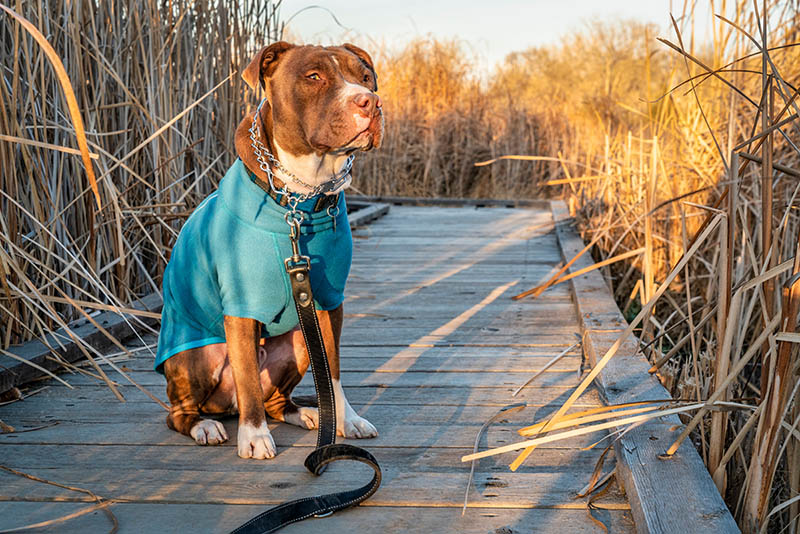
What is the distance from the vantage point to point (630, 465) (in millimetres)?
1706

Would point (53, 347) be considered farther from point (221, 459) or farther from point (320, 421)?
point (320, 421)

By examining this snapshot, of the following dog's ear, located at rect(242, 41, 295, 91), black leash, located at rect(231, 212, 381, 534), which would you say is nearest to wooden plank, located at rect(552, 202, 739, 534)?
black leash, located at rect(231, 212, 381, 534)

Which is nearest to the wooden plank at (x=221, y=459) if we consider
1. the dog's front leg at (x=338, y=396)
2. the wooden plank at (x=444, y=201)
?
the dog's front leg at (x=338, y=396)

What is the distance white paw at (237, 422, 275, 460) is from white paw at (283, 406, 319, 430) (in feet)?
0.70

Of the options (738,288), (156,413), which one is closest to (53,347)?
(156,413)

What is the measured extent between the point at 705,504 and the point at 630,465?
0.67 feet

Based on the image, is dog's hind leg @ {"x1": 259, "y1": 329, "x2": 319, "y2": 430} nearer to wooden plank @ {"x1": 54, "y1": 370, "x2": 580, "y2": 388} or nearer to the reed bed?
wooden plank @ {"x1": 54, "y1": 370, "x2": 580, "y2": 388}

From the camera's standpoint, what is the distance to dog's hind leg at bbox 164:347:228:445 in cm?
219

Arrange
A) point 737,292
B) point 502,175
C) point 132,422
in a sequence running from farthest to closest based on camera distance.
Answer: point 502,175 → point 132,422 → point 737,292

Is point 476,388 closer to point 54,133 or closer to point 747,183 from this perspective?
point 54,133

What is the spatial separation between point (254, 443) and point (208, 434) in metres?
0.18

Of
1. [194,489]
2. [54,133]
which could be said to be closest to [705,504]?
[194,489]

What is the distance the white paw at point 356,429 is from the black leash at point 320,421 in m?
0.15

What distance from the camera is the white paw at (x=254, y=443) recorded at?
2.03 metres
